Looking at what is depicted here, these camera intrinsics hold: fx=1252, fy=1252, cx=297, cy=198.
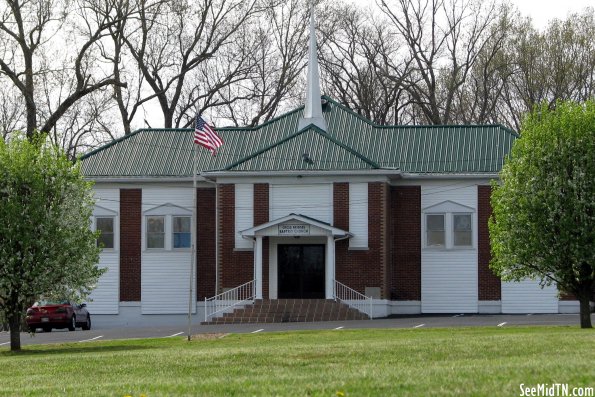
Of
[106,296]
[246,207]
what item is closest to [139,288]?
[106,296]

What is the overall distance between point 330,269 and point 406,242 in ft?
14.0

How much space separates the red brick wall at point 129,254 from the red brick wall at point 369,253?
8.47 meters

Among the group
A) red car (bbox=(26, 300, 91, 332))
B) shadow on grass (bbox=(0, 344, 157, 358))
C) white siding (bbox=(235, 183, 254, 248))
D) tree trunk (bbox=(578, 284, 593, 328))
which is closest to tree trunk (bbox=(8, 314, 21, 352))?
shadow on grass (bbox=(0, 344, 157, 358))

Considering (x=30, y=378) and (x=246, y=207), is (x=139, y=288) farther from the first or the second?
(x=30, y=378)

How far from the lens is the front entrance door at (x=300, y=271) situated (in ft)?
157

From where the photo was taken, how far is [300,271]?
48.0m

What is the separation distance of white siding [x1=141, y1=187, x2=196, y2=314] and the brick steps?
447 cm

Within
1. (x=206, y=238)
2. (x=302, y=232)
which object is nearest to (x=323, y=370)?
(x=302, y=232)

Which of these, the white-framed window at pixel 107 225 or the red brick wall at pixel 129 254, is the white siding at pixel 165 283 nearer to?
the red brick wall at pixel 129 254

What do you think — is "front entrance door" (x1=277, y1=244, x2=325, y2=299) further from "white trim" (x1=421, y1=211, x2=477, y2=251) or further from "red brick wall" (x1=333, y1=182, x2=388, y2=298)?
"white trim" (x1=421, y1=211, x2=477, y2=251)

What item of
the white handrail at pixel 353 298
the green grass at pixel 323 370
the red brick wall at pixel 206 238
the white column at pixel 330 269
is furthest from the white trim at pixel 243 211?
the green grass at pixel 323 370

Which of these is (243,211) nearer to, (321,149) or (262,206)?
(262,206)

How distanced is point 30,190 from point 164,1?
85.8 feet

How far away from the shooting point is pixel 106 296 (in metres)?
50.4
